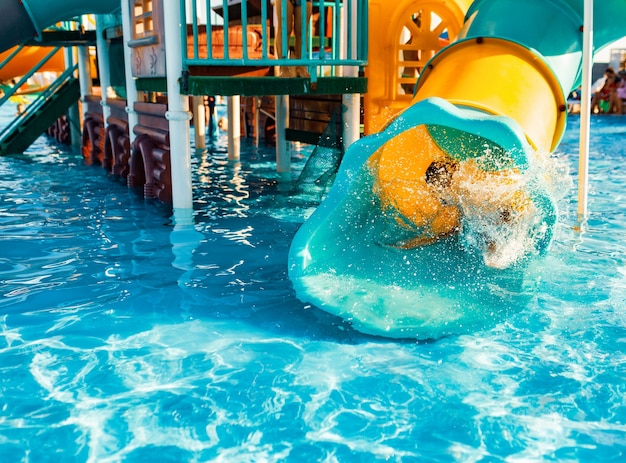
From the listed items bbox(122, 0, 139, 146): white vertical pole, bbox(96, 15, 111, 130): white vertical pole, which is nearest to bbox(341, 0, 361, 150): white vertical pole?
bbox(122, 0, 139, 146): white vertical pole

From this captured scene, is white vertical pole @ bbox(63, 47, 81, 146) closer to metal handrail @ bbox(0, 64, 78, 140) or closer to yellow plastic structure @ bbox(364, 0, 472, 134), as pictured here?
metal handrail @ bbox(0, 64, 78, 140)

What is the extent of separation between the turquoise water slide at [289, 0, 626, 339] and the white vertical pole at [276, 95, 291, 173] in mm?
3337

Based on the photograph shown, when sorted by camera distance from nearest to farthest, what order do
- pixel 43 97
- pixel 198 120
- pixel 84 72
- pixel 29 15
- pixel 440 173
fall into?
1. pixel 440 173
2. pixel 29 15
3. pixel 84 72
4. pixel 43 97
5. pixel 198 120

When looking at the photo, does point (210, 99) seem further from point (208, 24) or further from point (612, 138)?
point (208, 24)

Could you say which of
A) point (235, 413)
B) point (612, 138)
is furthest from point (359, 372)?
point (612, 138)

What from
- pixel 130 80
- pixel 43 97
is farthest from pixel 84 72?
pixel 130 80

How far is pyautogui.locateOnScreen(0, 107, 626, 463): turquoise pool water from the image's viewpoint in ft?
8.37

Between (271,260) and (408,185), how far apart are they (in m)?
1.21

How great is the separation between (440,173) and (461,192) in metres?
0.38

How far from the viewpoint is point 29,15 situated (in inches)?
280

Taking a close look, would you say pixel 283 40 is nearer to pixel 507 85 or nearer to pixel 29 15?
pixel 507 85

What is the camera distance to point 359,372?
311cm

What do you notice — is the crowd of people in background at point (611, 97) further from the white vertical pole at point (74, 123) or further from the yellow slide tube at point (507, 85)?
the yellow slide tube at point (507, 85)

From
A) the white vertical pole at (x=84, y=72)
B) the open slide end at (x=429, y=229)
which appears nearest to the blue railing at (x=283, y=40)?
the open slide end at (x=429, y=229)
